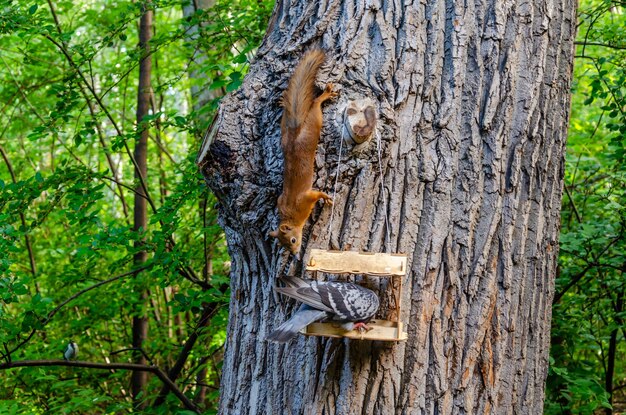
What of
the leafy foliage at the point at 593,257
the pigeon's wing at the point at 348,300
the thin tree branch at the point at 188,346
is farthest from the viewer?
the thin tree branch at the point at 188,346

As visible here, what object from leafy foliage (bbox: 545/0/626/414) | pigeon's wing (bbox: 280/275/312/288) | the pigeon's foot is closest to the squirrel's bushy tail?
pigeon's wing (bbox: 280/275/312/288)

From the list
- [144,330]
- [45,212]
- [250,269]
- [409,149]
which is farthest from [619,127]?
[144,330]

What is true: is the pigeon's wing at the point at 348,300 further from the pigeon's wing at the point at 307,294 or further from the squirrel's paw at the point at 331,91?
the squirrel's paw at the point at 331,91

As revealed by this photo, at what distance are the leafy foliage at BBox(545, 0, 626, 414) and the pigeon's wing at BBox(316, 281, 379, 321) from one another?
6.53ft

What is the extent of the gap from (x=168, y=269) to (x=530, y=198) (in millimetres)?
2357

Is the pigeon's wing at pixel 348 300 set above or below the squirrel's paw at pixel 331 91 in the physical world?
below

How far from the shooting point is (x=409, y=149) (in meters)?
1.88

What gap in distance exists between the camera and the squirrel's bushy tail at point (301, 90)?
1822 millimetres

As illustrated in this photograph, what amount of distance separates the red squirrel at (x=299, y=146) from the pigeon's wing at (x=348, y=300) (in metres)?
0.17

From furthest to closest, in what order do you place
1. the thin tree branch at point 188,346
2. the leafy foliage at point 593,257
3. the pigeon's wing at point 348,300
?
1. the thin tree branch at point 188,346
2. the leafy foliage at point 593,257
3. the pigeon's wing at point 348,300

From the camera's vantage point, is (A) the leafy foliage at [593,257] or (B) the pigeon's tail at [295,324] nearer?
(B) the pigeon's tail at [295,324]

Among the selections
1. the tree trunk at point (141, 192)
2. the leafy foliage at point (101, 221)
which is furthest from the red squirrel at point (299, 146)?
the tree trunk at point (141, 192)

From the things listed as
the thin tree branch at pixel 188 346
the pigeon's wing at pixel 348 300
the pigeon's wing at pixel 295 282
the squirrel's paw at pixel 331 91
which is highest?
the squirrel's paw at pixel 331 91

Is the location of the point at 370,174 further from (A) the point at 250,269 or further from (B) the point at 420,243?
(A) the point at 250,269
